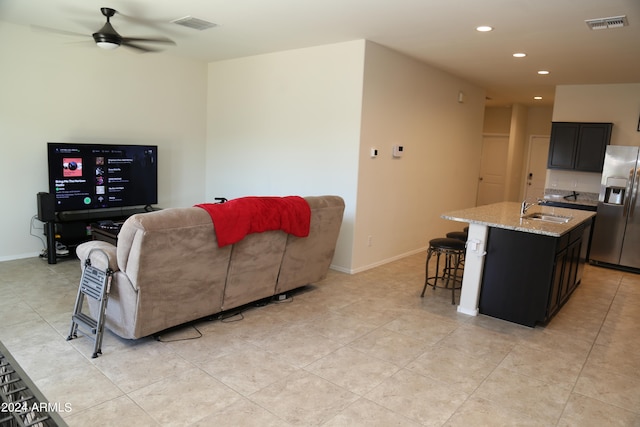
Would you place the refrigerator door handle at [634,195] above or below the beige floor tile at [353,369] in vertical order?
above

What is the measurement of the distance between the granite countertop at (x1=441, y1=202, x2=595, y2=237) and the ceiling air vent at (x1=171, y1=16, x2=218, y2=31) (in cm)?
306

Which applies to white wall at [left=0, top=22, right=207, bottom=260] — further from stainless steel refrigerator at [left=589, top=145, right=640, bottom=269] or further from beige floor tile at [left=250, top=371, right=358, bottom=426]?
stainless steel refrigerator at [left=589, top=145, right=640, bottom=269]

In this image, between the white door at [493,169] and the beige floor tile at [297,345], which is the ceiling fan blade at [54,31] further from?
the white door at [493,169]

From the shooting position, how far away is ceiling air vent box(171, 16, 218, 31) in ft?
14.1

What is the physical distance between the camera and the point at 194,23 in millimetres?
4453

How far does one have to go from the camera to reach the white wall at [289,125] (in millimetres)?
5051

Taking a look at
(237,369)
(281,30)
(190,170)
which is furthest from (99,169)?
(237,369)

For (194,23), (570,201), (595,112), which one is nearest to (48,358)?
(194,23)

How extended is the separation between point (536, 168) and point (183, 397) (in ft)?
30.5

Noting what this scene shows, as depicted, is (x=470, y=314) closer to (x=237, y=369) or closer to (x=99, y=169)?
(x=237, y=369)

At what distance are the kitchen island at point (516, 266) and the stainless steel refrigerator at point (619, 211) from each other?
7.30ft

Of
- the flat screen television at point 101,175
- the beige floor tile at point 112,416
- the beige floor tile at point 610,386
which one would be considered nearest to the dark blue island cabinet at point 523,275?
the beige floor tile at point 610,386

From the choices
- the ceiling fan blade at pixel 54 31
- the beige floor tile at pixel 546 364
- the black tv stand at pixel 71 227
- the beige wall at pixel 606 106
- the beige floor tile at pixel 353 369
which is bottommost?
the beige floor tile at pixel 353 369

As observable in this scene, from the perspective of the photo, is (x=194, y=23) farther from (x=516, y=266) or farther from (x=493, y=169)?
(x=493, y=169)
